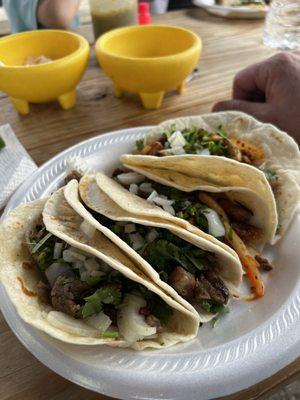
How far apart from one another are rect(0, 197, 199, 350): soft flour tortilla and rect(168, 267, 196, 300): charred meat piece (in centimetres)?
6

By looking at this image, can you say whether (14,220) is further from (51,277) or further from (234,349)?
(234,349)

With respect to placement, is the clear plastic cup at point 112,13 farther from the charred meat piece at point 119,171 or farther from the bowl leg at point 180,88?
the charred meat piece at point 119,171

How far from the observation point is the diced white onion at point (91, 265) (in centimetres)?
116

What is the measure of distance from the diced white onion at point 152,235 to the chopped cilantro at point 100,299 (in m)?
0.21

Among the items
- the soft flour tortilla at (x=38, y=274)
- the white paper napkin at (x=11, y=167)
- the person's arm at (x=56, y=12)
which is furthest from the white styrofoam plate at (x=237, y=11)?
the soft flour tortilla at (x=38, y=274)

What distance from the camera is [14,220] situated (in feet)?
4.16

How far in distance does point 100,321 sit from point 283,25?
2627mm

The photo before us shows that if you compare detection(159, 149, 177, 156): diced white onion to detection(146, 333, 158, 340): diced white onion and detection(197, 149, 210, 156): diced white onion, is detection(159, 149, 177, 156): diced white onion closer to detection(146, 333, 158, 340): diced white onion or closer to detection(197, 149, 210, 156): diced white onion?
detection(197, 149, 210, 156): diced white onion

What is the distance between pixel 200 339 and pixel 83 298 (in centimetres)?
35

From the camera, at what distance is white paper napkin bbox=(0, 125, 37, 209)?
150 centimetres

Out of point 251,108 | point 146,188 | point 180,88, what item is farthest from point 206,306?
point 180,88

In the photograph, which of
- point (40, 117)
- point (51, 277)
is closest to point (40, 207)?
point (51, 277)

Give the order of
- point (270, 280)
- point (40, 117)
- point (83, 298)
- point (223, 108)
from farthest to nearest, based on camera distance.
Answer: point (40, 117), point (223, 108), point (270, 280), point (83, 298)

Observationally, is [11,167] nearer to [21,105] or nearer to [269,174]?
[21,105]
